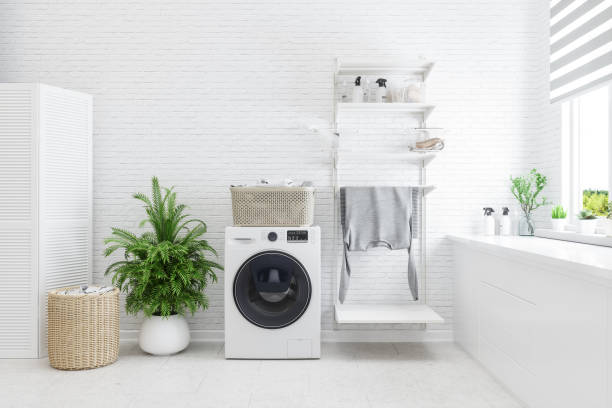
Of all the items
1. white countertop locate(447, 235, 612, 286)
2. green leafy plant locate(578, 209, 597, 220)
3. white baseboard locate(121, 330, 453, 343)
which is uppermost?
green leafy plant locate(578, 209, 597, 220)

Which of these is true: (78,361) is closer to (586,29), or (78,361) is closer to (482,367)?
(482,367)

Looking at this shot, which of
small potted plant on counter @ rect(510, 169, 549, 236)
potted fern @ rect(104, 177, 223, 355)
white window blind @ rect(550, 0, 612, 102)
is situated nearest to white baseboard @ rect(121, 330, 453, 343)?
potted fern @ rect(104, 177, 223, 355)

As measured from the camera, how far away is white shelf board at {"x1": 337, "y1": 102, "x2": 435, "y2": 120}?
293 cm

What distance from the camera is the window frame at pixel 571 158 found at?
117 inches

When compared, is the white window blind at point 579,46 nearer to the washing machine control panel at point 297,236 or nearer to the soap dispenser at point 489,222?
the soap dispenser at point 489,222

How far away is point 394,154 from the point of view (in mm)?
3227

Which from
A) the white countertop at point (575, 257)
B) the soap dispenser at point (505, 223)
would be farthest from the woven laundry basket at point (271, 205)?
the soap dispenser at point (505, 223)

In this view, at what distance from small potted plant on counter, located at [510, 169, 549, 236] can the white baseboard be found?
3.04 ft

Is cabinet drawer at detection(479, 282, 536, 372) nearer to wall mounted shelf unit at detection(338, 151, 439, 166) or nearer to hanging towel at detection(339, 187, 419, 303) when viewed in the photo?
hanging towel at detection(339, 187, 419, 303)

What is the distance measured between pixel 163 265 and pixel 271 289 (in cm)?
71

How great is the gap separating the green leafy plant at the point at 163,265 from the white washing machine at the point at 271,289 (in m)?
0.27

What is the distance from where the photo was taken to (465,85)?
10.6ft

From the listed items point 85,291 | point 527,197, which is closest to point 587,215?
point 527,197

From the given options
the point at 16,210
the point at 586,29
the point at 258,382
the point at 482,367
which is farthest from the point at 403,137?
the point at 16,210
